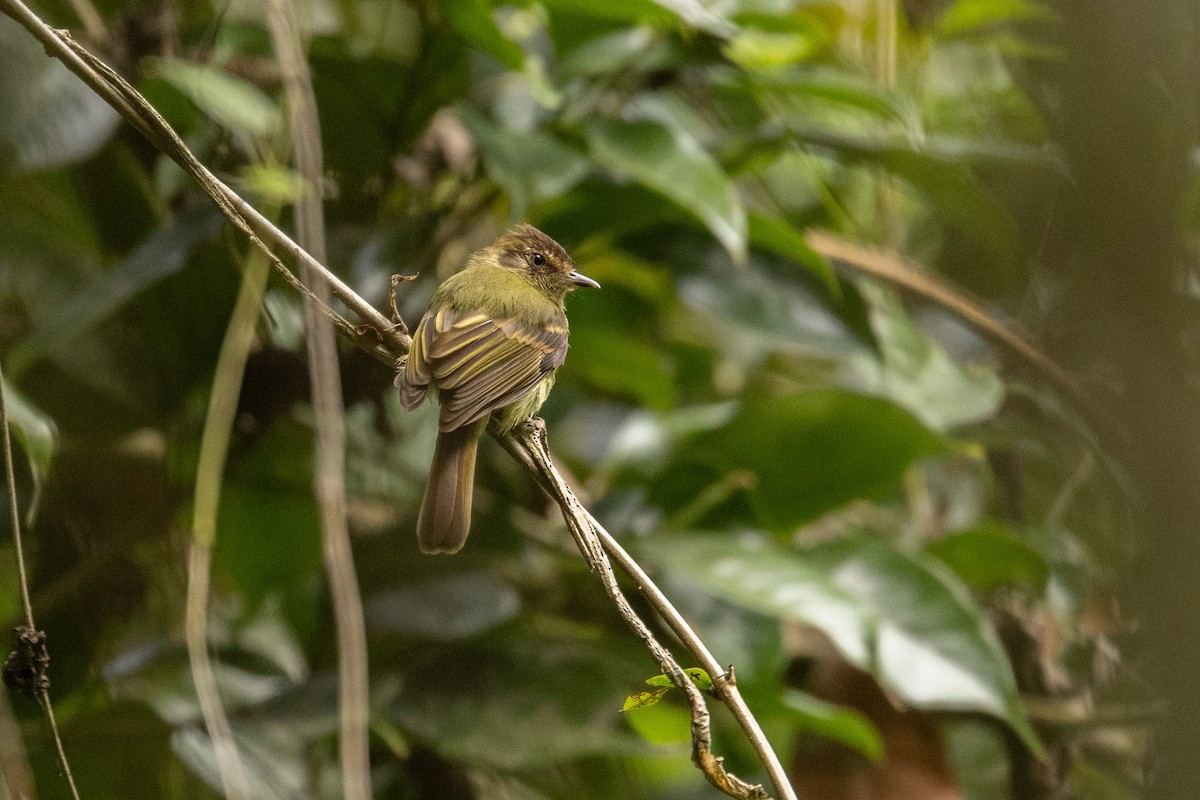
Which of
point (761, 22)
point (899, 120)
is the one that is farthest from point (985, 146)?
point (761, 22)

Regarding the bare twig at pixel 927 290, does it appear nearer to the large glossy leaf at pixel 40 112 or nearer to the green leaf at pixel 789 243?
the green leaf at pixel 789 243

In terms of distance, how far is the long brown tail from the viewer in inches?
83.8

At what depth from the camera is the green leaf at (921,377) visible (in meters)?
3.11

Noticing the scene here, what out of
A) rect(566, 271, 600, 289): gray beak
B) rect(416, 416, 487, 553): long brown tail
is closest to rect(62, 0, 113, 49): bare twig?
rect(566, 271, 600, 289): gray beak

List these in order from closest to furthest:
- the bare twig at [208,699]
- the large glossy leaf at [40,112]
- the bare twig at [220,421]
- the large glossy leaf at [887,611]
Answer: the bare twig at [208,699], the bare twig at [220,421], the large glossy leaf at [887,611], the large glossy leaf at [40,112]

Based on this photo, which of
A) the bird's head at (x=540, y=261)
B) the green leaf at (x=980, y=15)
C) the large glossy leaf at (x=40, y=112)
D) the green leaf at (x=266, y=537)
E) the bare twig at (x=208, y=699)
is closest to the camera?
the bare twig at (x=208, y=699)

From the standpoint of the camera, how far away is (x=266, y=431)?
2855 millimetres

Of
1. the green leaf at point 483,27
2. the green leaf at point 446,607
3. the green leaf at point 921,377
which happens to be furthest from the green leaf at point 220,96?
the green leaf at point 921,377

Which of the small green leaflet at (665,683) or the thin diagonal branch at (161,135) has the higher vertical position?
the thin diagonal branch at (161,135)

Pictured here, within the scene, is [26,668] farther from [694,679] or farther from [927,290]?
→ [927,290]

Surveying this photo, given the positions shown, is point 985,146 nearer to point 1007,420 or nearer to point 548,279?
point 1007,420

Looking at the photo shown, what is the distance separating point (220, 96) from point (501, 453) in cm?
119

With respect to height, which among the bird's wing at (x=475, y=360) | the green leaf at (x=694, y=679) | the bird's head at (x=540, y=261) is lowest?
the green leaf at (x=694, y=679)

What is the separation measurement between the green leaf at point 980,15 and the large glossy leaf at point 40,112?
229cm
